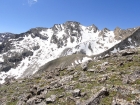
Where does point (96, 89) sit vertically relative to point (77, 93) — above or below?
above

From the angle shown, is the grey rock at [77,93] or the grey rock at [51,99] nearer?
the grey rock at [77,93]

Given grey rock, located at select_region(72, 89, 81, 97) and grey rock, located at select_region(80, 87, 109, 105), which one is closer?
grey rock, located at select_region(80, 87, 109, 105)

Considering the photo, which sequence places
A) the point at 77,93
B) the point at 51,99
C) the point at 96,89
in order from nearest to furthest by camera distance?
the point at 77,93, the point at 96,89, the point at 51,99

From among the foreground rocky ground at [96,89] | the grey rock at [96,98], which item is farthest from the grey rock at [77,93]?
the grey rock at [96,98]

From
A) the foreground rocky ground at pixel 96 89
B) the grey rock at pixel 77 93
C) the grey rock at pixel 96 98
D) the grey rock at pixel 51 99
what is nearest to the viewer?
the grey rock at pixel 96 98

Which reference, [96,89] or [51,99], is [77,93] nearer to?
[96,89]

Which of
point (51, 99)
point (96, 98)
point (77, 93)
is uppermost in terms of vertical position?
point (77, 93)

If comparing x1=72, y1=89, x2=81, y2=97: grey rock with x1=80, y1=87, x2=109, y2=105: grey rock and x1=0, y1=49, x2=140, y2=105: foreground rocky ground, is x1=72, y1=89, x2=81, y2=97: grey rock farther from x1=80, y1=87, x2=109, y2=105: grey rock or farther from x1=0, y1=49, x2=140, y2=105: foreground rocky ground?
x1=80, y1=87, x2=109, y2=105: grey rock

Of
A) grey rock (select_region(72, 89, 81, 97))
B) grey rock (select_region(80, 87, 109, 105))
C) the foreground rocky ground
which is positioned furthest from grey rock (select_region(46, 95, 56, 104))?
grey rock (select_region(80, 87, 109, 105))

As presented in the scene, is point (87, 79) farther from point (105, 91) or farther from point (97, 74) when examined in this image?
point (105, 91)

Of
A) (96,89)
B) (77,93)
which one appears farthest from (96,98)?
(77,93)

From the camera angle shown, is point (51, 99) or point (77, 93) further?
point (51, 99)

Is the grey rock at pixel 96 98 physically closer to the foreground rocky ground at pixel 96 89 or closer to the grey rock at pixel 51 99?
the foreground rocky ground at pixel 96 89

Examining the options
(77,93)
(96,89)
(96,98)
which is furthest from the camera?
(96,89)
